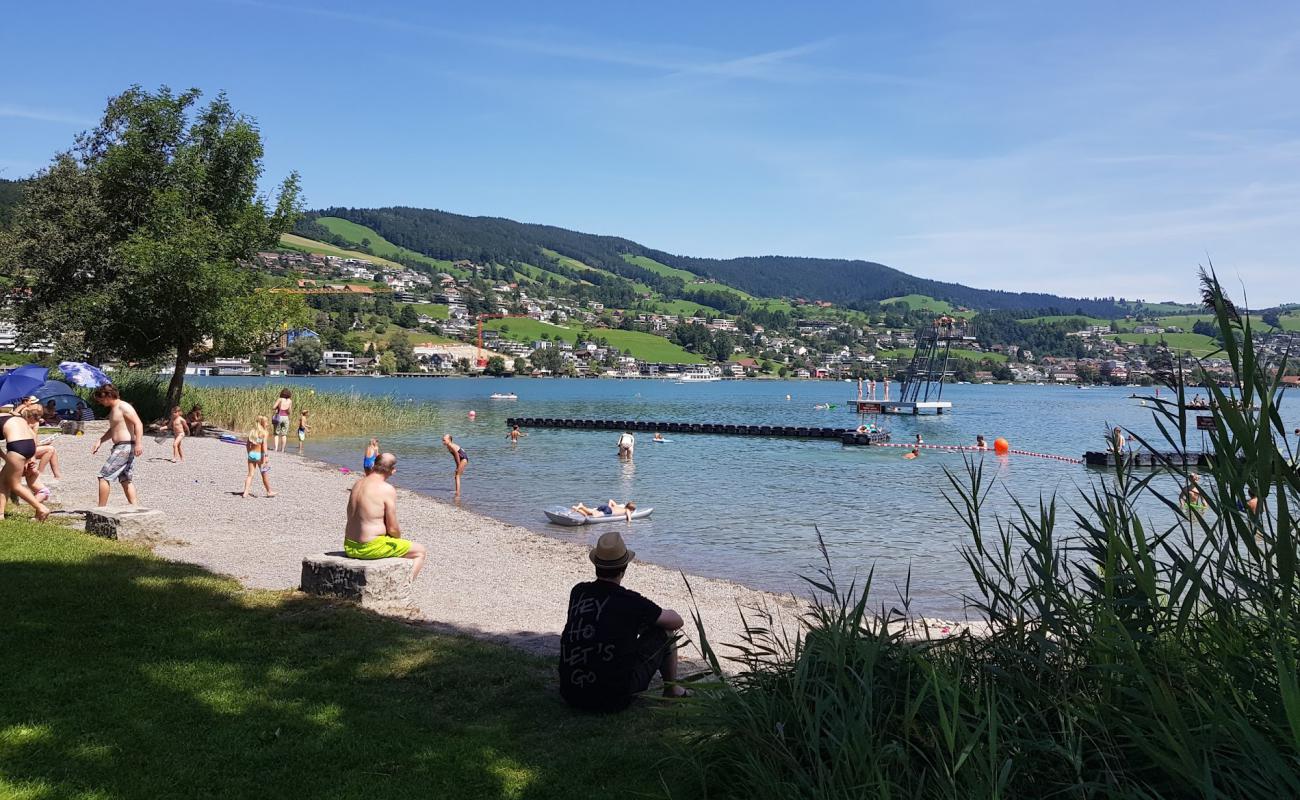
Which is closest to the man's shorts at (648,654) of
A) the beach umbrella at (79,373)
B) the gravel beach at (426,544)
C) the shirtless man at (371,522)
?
the gravel beach at (426,544)

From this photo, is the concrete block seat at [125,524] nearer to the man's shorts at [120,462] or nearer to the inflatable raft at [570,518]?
the man's shorts at [120,462]

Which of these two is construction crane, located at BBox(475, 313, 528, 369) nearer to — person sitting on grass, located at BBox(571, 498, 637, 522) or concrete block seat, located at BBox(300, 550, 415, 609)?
person sitting on grass, located at BBox(571, 498, 637, 522)

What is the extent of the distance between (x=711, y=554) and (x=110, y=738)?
41.4ft

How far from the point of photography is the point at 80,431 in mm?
25812

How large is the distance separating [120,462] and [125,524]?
6.02 feet

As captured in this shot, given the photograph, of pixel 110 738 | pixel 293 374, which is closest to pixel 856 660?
pixel 110 738

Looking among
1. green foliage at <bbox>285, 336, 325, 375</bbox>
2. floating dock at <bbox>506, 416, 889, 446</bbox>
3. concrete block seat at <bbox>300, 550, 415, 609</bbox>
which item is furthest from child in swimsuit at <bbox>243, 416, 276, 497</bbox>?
green foliage at <bbox>285, 336, 325, 375</bbox>

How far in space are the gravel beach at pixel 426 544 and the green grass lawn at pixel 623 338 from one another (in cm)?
15547

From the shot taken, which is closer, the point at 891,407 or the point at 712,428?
the point at 712,428

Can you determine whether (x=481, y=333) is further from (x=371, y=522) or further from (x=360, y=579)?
(x=360, y=579)

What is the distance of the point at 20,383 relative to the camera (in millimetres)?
22938

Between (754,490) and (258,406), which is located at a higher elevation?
(258,406)

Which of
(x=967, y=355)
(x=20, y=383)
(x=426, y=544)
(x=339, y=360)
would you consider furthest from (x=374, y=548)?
(x=967, y=355)

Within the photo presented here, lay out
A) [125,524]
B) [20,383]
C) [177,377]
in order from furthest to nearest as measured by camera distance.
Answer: [177,377]
[20,383]
[125,524]
